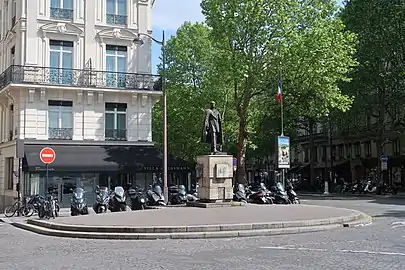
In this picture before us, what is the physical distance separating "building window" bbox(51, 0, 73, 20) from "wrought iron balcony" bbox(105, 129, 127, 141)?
21.5 feet

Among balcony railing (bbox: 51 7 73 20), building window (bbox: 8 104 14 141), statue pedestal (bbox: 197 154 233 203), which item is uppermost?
balcony railing (bbox: 51 7 73 20)

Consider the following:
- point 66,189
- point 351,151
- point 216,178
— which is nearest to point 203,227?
point 216,178

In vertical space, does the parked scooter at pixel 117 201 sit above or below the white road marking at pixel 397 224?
above

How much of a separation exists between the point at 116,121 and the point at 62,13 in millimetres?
6548

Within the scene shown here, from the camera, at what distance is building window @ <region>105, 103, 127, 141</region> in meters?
30.3

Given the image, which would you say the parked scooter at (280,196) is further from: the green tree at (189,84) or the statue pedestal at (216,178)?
the green tree at (189,84)

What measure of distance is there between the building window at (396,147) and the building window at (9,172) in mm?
34552

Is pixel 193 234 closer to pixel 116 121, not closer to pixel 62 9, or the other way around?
pixel 116 121

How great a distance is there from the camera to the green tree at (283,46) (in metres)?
32.5

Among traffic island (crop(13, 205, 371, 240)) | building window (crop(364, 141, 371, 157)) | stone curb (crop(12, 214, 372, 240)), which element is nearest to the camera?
stone curb (crop(12, 214, 372, 240))

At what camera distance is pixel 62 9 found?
29516 mm

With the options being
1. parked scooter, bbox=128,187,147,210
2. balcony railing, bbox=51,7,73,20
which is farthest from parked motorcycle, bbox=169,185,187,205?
balcony railing, bbox=51,7,73,20

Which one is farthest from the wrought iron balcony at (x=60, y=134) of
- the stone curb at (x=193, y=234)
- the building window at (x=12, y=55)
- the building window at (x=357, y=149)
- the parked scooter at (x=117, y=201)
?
the building window at (x=357, y=149)

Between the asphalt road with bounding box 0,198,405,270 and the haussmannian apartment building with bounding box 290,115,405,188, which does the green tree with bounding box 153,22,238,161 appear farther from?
the asphalt road with bounding box 0,198,405,270
